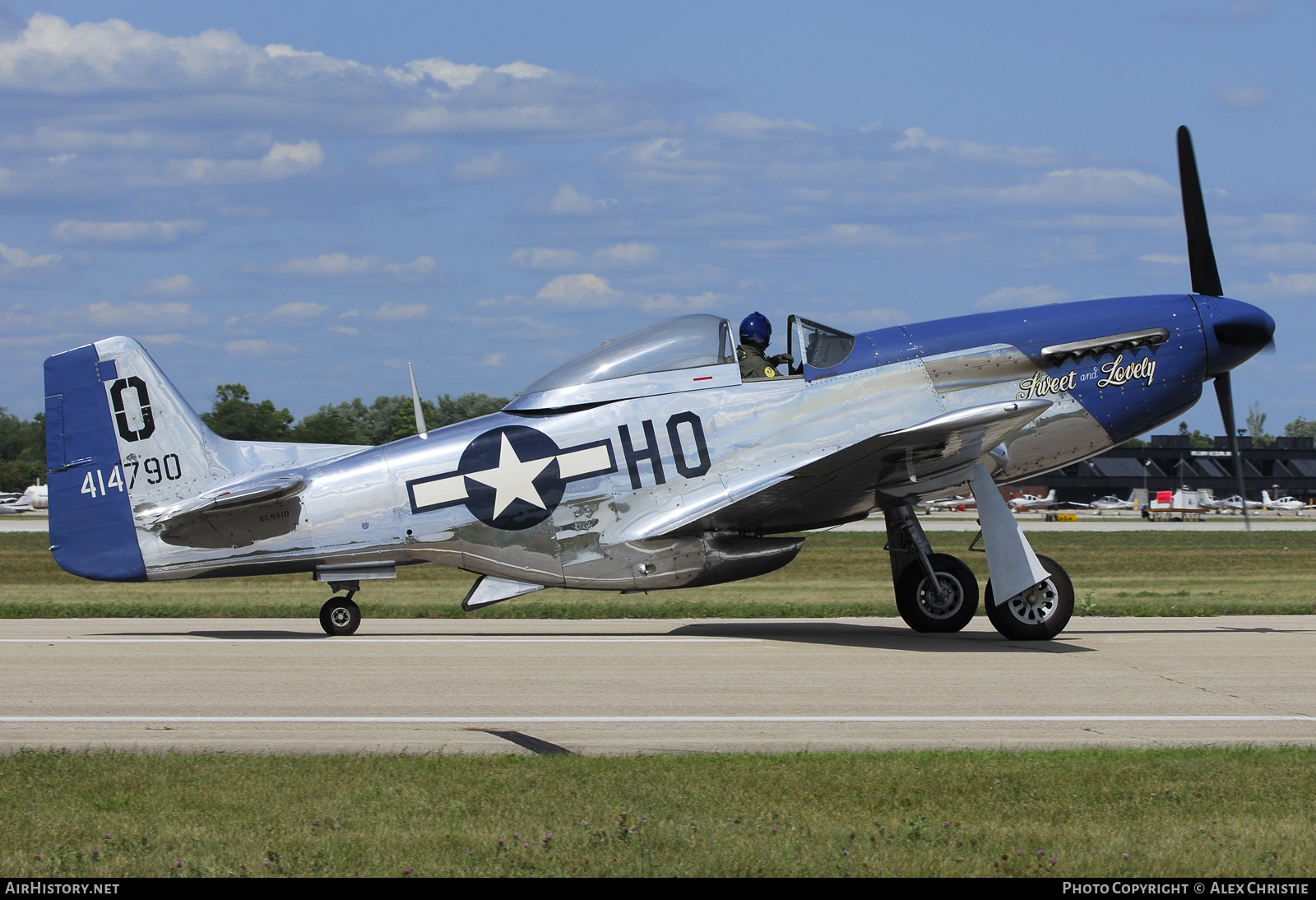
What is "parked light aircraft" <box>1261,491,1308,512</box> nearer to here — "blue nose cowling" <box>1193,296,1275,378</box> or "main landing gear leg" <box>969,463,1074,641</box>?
Result: "blue nose cowling" <box>1193,296,1275,378</box>

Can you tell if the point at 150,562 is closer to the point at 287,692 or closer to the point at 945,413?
the point at 287,692

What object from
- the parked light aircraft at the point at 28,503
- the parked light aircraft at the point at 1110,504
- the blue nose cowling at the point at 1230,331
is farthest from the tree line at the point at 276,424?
the parked light aircraft at the point at 1110,504

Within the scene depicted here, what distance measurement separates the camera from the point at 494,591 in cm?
1136

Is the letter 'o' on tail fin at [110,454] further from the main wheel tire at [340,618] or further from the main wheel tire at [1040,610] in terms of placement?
the main wheel tire at [1040,610]

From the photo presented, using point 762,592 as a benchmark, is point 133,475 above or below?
above

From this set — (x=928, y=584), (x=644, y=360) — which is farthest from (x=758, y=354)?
(x=928, y=584)

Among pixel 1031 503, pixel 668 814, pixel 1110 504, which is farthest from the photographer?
pixel 1110 504

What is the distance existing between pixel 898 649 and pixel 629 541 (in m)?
2.83

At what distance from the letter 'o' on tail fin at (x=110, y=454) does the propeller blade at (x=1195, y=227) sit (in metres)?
11.0

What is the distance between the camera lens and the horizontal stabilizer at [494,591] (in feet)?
37.0

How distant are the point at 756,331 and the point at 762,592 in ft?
35.1

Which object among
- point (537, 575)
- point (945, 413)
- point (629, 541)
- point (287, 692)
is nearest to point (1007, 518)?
point (945, 413)

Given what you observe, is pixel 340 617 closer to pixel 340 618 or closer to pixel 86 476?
pixel 340 618

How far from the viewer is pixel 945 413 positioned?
11391mm
